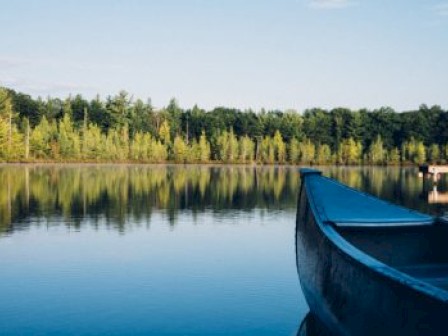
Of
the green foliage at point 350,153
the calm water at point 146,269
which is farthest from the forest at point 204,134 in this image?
the calm water at point 146,269

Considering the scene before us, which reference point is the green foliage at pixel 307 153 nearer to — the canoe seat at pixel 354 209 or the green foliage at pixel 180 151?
the green foliage at pixel 180 151

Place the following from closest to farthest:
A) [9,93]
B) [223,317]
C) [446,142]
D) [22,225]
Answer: [223,317] → [22,225] → [9,93] → [446,142]

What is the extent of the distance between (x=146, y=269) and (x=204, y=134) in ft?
307

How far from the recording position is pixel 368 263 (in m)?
7.24

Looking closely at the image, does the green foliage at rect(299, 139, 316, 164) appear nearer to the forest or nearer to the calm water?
the forest

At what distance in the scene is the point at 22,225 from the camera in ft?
72.7

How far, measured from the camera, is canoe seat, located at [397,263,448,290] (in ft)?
32.6

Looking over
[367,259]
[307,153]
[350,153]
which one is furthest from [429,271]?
[350,153]

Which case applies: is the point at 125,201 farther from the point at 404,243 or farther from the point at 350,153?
the point at 350,153

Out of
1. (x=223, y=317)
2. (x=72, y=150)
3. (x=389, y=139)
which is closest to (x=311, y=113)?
(x=389, y=139)

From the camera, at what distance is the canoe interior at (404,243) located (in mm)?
11586

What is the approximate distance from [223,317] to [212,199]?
23.1 meters

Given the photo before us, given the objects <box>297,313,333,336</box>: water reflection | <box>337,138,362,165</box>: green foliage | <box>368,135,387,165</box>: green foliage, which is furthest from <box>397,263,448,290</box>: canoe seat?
<box>368,135,387,165</box>: green foliage

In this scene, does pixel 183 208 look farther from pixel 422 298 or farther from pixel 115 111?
pixel 115 111
